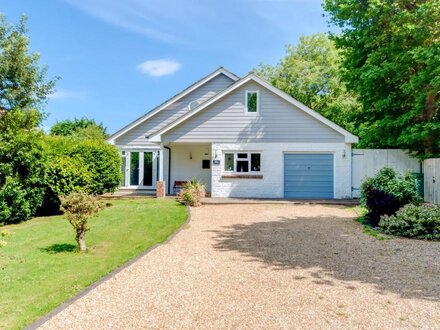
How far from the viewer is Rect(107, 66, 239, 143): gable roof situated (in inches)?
816

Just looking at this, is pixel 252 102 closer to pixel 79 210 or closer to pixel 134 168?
pixel 134 168

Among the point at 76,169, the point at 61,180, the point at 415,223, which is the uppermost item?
the point at 76,169

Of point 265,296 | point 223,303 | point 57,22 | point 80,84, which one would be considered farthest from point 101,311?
point 80,84

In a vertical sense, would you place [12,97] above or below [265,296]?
above

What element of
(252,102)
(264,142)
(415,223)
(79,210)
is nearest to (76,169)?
(79,210)

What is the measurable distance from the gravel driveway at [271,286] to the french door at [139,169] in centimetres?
1264

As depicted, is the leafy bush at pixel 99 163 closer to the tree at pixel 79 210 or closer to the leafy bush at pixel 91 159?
the leafy bush at pixel 91 159

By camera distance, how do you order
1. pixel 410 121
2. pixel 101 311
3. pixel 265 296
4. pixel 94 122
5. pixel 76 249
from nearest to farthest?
pixel 101 311
pixel 265 296
pixel 76 249
pixel 410 121
pixel 94 122

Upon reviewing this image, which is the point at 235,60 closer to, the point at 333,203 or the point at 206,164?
the point at 206,164

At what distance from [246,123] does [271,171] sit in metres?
2.84

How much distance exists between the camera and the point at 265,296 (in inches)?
187

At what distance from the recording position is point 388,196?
1019 cm

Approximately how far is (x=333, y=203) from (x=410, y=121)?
5.85 meters

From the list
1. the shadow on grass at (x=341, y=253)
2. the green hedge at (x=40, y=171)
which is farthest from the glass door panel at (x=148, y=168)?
the shadow on grass at (x=341, y=253)
